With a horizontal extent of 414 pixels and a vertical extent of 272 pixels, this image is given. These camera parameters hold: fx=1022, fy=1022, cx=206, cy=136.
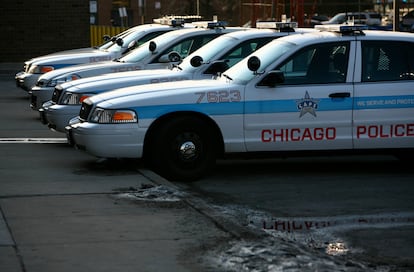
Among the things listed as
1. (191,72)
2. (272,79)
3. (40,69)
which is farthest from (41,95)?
(272,79)

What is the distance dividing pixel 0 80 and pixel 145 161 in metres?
17.9

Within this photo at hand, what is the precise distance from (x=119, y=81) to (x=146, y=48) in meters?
3.04

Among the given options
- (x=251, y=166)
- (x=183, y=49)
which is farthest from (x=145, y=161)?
(x=183, y=49)

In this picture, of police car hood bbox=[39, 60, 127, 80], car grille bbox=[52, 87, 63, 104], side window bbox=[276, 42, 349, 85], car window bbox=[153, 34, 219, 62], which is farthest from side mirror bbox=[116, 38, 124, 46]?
side window bbox=[276, 42, 349, 85]

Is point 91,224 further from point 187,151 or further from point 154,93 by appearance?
point 154,93

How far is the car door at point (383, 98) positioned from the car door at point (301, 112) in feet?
0.50

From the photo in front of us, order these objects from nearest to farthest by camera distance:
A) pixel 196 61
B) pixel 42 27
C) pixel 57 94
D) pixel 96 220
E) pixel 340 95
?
pixel 96 220 < pixel 340 95 < pixel 196 61 < pixel 57 94 < pixel 42 27

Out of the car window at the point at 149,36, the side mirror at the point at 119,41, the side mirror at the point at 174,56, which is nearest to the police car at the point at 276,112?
the side mirror at the point at 174,56

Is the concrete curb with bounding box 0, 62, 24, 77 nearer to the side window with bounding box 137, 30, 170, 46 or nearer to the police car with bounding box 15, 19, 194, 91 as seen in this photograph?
the police car with bounding box 15, 19, 194, 91

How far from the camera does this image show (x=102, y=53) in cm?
1955

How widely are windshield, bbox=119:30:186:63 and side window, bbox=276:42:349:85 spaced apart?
4.77 metres

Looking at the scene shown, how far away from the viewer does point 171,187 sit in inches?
405

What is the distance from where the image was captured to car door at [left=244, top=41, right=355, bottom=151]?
1112 centimetres

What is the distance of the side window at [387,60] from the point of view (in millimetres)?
11422
